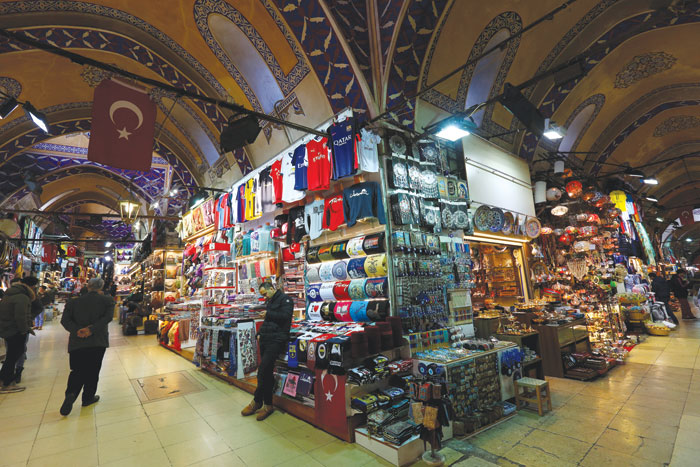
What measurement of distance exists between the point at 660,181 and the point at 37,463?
20.2 metres

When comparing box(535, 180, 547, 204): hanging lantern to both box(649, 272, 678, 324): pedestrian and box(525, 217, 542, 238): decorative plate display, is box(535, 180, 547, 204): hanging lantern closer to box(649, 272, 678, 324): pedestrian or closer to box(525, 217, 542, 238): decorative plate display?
box(525, 217, 542, 238): decorative plate display

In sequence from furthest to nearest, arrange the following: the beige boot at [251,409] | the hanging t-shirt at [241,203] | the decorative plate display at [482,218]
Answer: the hanging t-shirt at [241,203]
the decorative plate display at [482,218]
the beige boot at [251,409]

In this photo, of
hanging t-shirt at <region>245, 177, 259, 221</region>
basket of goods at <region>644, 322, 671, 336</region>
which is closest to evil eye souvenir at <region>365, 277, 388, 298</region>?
→ hanging t-shirt at <region>245, 177, 259, 221</region>

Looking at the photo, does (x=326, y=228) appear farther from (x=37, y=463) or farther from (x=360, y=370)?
(x=37, y=463)

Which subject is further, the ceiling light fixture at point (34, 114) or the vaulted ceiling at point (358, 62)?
the ceiling light fixture at point (34, 114)

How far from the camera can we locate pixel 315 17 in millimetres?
4820

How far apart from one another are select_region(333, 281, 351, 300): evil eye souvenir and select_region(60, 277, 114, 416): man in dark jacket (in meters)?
3.25

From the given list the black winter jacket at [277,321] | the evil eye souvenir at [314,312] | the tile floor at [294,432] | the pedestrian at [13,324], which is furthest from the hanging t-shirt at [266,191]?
the pedestrian at [13,324]

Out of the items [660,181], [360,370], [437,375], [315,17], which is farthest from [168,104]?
[660,181]

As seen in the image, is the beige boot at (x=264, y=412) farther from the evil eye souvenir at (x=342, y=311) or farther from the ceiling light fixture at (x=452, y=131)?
the ceiling light fixture at (x=452, y=131)

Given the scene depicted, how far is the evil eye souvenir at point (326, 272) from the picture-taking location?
5.11m

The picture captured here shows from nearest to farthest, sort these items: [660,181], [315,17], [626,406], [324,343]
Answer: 1. [324,343]
2. [626,406]
3. [315,17]
4. [660,181]

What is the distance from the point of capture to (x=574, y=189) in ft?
26.5

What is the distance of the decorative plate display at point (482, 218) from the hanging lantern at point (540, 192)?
2.88 m
